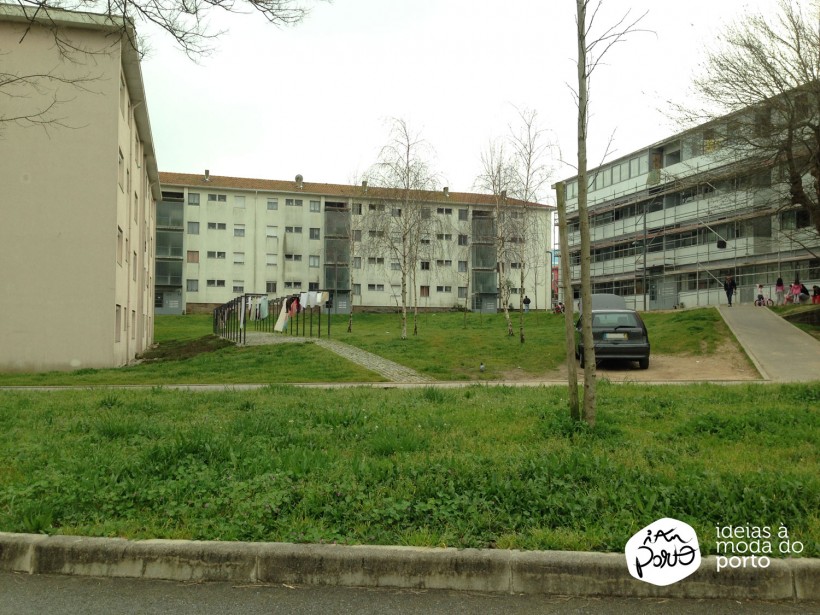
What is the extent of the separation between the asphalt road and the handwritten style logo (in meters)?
0.15

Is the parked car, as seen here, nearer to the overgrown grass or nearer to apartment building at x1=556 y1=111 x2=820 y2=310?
the overgrown grass

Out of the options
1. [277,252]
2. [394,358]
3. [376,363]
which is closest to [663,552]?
[376,363]

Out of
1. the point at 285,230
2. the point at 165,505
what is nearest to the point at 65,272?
the point at 165,505

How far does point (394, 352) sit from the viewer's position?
82.9ft

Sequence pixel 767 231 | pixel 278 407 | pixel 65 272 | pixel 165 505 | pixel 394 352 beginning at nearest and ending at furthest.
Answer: pixel 165 505, pixel 278 407, pixel 65 272, pixel 394 352, pixel 767 231

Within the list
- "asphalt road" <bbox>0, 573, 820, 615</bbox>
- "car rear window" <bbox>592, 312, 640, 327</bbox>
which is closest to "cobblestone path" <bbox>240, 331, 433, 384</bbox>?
"car rear window" <bbox>592, 312, 640, 327</bbox>

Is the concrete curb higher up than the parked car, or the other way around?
the parked car

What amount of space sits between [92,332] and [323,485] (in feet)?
63.0

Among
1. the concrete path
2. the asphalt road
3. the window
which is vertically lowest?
the asphalt road

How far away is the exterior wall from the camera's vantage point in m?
40.3

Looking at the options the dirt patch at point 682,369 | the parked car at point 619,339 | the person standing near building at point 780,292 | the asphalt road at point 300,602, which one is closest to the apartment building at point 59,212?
the dirt patch at point 682,369

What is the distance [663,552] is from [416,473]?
6.45 feet

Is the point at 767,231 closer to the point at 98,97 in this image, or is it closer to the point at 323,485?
the point at 98,97

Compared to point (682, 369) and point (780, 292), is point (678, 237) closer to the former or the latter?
point (780, 292)
